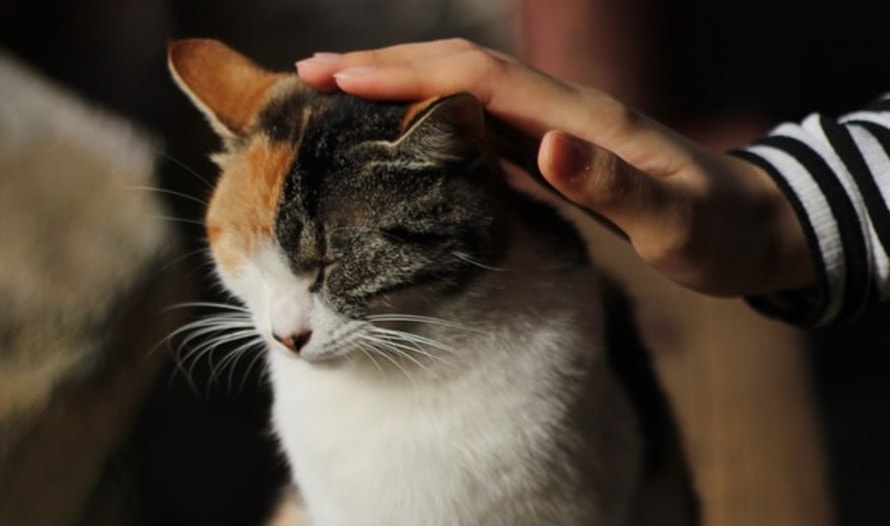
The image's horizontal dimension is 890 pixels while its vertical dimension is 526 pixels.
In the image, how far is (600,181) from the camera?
0.63 metres

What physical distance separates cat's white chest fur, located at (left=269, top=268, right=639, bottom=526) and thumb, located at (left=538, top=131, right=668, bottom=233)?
0.31 ft

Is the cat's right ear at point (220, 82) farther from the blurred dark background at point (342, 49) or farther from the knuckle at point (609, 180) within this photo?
the blurred dark background at point (342, 49)

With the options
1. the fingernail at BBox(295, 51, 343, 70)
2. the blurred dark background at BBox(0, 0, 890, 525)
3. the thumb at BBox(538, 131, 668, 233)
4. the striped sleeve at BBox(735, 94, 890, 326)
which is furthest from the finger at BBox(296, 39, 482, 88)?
the blurred dark background at BBox(0, 0, 890, 525)

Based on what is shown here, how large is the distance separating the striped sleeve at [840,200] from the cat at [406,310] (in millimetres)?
182

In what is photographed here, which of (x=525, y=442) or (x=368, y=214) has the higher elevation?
(x=368, y=214)

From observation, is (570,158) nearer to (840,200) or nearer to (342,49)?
(840,200)

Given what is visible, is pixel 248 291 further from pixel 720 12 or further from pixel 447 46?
pixel 720 12

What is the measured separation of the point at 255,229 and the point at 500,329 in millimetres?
176

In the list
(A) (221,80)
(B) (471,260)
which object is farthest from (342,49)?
(B) (471,260)

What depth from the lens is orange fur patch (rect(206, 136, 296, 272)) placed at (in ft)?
2.19

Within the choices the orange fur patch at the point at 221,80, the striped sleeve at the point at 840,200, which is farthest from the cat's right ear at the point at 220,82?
the striped sleeve at the point at 840,200

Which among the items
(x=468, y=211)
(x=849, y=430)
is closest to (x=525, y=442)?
(x=468, y=211)

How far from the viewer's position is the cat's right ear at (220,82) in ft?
2.32

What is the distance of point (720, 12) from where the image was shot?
5.52 feet
